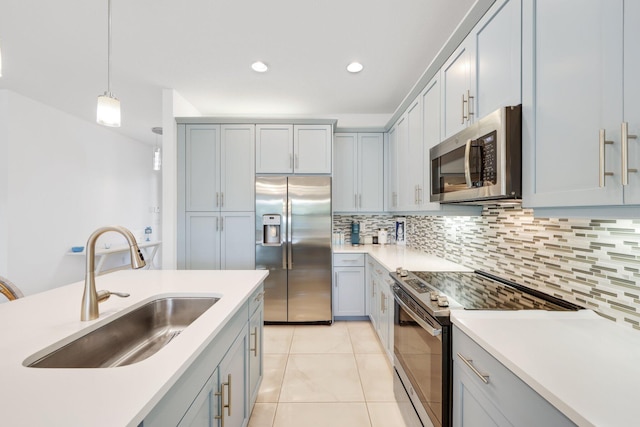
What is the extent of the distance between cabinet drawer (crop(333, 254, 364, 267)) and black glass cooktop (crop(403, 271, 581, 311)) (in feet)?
4.39

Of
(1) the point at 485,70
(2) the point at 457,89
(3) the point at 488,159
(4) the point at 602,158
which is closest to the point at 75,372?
(4) the point at 602,158

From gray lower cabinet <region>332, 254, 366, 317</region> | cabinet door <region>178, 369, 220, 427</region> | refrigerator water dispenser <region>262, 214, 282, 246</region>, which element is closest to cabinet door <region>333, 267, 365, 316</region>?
gray lower cabinet <region>332, 254, 366, 317</region>

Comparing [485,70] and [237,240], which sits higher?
[485,70]

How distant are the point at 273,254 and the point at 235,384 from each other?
1876mm

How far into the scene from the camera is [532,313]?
1.19 meters

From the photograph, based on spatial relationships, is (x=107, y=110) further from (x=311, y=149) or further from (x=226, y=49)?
(x=311, y=149)

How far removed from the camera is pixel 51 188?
12.1 ft

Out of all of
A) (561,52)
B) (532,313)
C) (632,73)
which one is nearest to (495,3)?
(561,52)

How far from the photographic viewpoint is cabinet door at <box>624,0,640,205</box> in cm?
73

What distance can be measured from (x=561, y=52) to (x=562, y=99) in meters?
0.17

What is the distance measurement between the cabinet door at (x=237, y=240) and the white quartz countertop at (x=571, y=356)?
98.1 inches

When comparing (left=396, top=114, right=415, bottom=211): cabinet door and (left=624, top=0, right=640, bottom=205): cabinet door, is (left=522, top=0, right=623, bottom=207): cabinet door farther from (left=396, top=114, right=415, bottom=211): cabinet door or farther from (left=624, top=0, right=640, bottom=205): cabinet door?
(left=396, top=114, right=415, bottom=211): cabinet door

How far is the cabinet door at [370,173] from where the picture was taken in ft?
11.9

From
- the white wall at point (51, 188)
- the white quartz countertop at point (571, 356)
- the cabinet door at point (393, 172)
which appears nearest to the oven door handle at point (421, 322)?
the white quartz countertop at point (571, 356)
